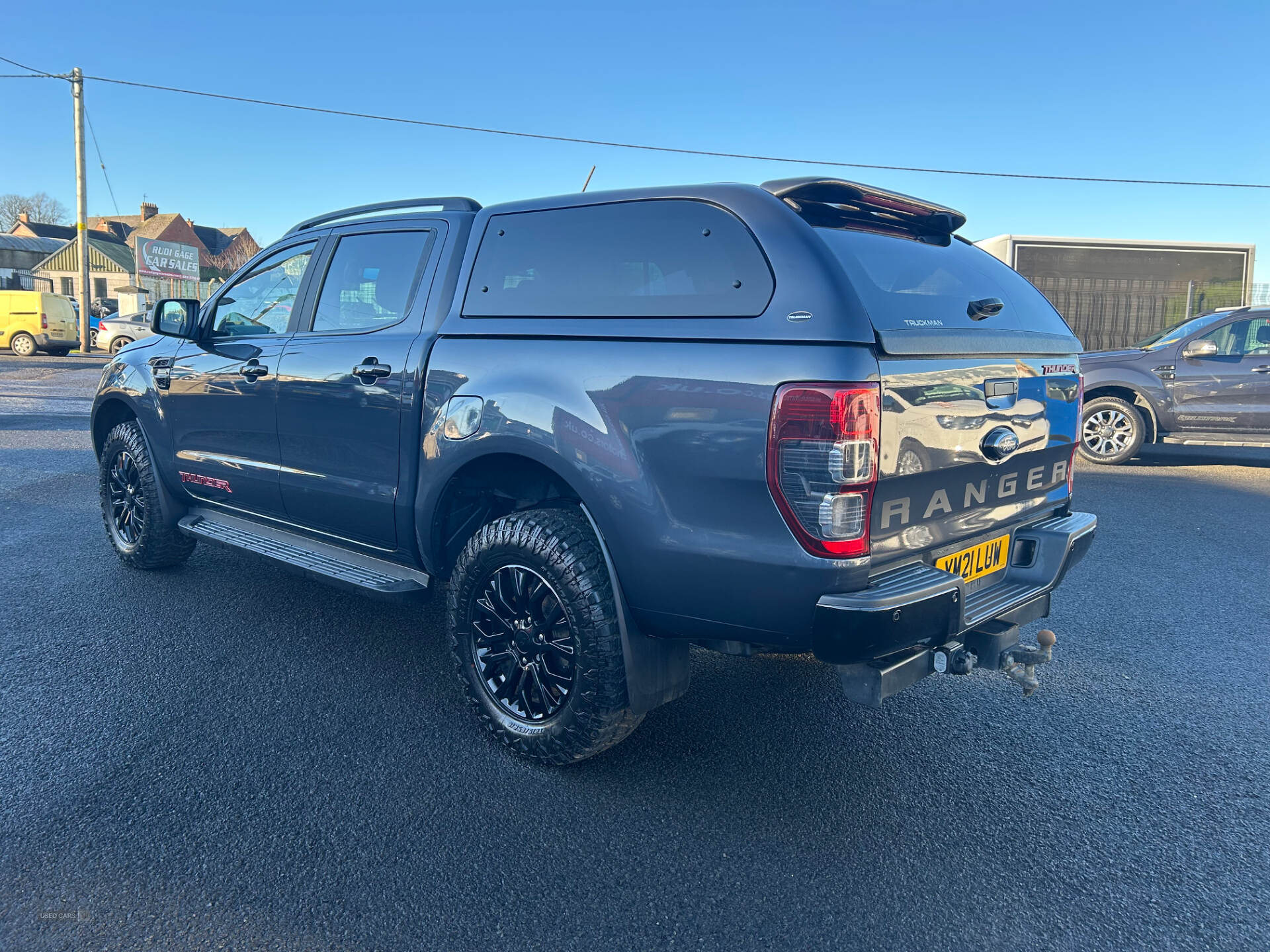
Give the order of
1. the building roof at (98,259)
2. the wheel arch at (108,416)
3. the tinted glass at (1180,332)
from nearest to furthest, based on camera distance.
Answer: the wheel arch at (108,416)
the tinted glass at (1180,332)
the building roof at (98,259)

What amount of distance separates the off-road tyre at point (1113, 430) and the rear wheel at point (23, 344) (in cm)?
2621

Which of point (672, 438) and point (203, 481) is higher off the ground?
point (672, 438)

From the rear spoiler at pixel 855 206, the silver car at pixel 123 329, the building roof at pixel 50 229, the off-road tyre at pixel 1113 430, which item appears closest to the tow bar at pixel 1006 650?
the rear spoiler at pixel 855 206

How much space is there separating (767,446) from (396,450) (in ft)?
5.28

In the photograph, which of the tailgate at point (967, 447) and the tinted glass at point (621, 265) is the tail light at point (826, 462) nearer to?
the tailgate at point (967, 447)

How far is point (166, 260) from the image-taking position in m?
44.3

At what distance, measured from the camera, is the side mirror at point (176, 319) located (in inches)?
175

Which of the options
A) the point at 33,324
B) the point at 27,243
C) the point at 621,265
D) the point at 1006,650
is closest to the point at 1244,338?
the point at 1006,650

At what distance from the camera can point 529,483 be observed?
319cm

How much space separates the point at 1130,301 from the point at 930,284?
12.5 metres

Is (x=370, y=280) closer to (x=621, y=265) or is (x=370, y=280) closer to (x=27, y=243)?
(x=621, y=265)

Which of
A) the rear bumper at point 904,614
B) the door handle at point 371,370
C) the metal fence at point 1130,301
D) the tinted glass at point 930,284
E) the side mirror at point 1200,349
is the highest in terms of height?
the metal fence at point 1130,301

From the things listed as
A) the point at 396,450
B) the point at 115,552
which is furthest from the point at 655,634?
the point at 115,552

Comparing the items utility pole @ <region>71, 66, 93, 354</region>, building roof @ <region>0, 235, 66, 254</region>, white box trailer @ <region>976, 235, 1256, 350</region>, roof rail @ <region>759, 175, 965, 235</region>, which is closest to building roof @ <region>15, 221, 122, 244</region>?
building roof @ <region>0, 235, 66, 254</region>
